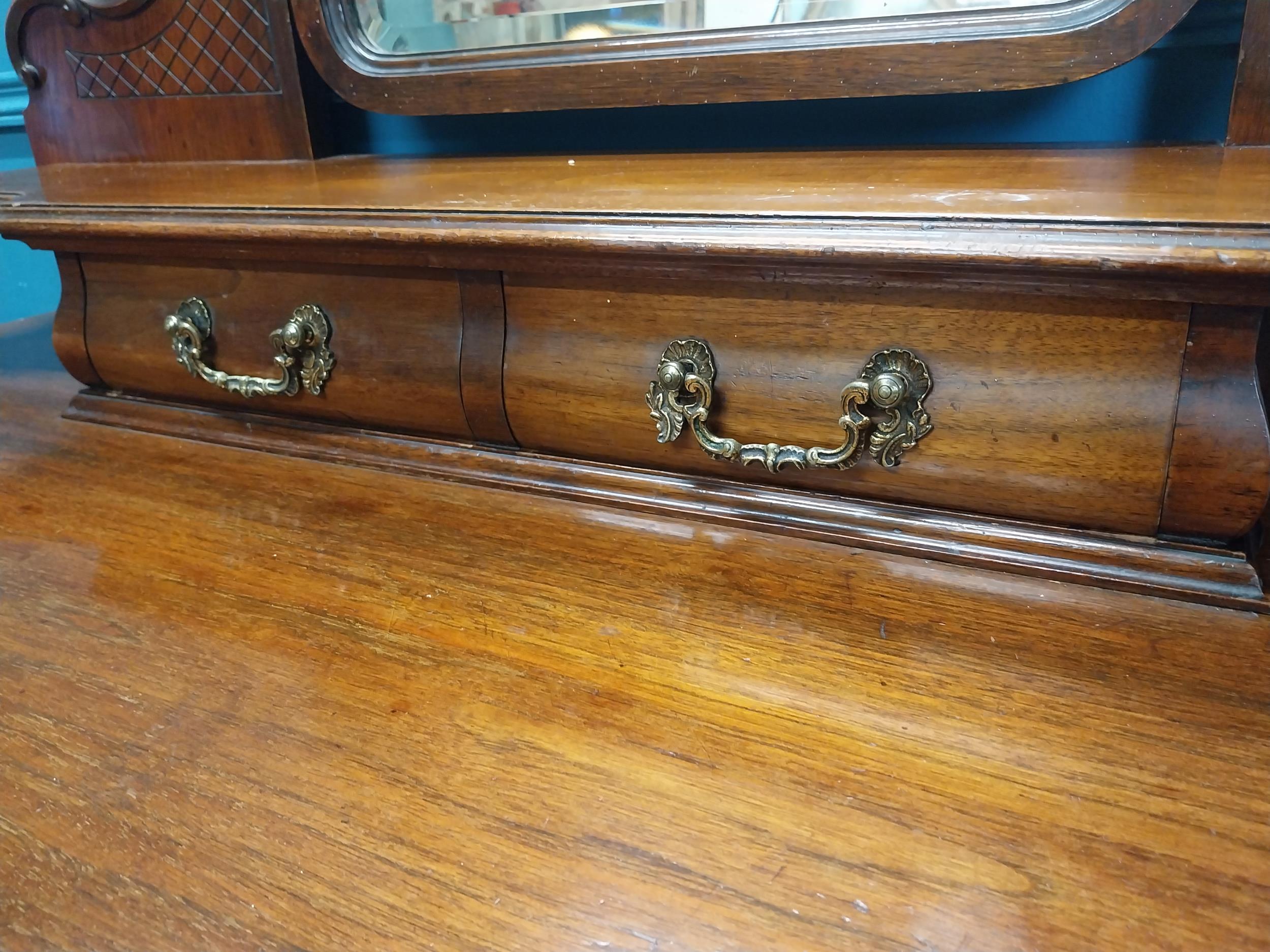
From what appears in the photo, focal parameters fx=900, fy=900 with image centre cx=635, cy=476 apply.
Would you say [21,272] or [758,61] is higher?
[758,61]

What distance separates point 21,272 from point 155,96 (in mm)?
686

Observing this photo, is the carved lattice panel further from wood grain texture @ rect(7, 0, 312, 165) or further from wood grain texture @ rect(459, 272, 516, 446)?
wood grain texture @ rect(459, 272, 516, 446)

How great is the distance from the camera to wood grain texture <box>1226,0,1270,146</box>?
675 millimetres

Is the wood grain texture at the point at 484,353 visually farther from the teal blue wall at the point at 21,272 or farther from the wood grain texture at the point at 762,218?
the teal blue wall at the point at 21,272

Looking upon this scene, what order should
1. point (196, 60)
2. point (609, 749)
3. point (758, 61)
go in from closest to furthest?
point (609, 749) → point (758, 61) → point (196, 60)

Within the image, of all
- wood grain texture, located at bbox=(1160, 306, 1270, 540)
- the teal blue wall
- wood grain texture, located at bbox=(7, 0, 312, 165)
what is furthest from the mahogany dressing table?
the teal blue wall

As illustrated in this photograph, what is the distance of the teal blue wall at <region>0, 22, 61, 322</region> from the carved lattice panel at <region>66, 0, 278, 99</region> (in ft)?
1.59

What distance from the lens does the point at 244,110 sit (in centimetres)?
105

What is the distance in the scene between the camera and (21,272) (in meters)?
1.55

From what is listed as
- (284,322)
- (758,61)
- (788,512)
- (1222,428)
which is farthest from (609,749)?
(758,61)

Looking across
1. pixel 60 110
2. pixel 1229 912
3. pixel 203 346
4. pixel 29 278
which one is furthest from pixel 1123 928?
pixel 29 278

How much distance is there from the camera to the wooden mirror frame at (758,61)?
717 mm

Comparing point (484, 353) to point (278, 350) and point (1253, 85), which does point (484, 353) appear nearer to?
point (278, 350)

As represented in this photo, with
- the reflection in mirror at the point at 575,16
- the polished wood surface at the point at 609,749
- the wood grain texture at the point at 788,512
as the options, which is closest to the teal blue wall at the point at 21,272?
the reflection in mirror at the point at 575,16
